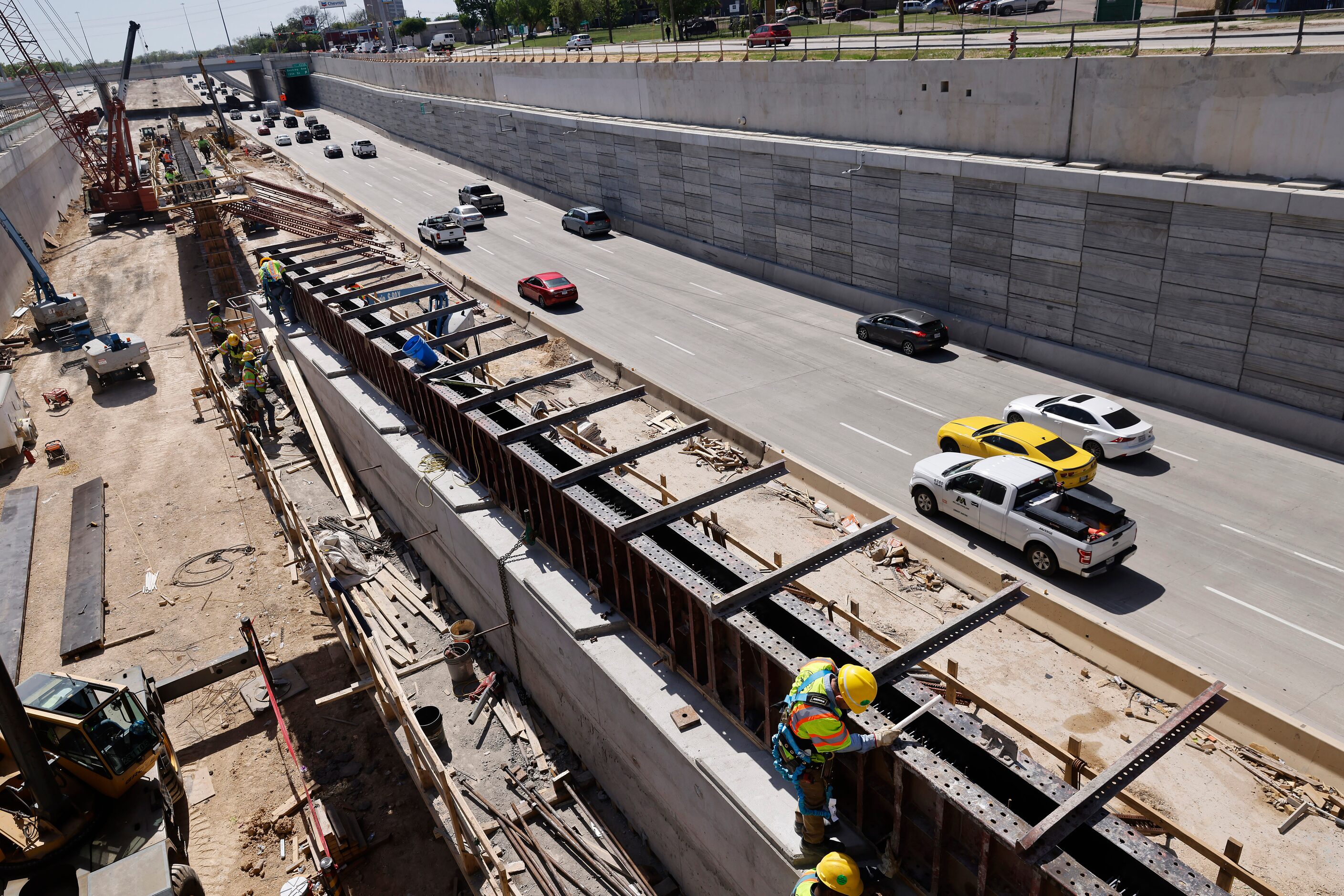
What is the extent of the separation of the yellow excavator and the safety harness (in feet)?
26.8

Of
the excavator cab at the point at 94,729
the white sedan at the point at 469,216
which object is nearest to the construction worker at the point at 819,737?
the excavator cab at the point at 94,729

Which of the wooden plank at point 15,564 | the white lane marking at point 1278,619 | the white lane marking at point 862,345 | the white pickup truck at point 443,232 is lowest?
the wooden plank at point 15,564

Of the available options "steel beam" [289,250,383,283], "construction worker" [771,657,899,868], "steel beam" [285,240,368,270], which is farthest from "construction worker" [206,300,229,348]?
"construction worker" [771,657,899,868]

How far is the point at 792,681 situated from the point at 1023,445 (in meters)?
11.1

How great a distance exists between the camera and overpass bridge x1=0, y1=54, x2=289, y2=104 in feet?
445

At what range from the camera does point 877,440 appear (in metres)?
21.9

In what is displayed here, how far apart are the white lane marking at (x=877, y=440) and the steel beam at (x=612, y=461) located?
8122mm

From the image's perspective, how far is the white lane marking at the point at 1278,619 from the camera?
1395cm

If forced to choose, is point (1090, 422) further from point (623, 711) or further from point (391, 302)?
point (391, 302)

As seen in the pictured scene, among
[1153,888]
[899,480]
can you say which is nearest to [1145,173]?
[899,480]

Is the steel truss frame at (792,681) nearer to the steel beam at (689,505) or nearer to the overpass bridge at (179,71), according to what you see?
the steel beam at (689,505)

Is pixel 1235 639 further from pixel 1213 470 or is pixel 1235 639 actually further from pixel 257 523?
pixel 257 523

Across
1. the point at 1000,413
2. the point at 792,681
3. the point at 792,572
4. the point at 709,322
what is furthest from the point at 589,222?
the point at 792,681

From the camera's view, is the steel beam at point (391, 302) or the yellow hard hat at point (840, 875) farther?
the steel beam at point (391, 302)
